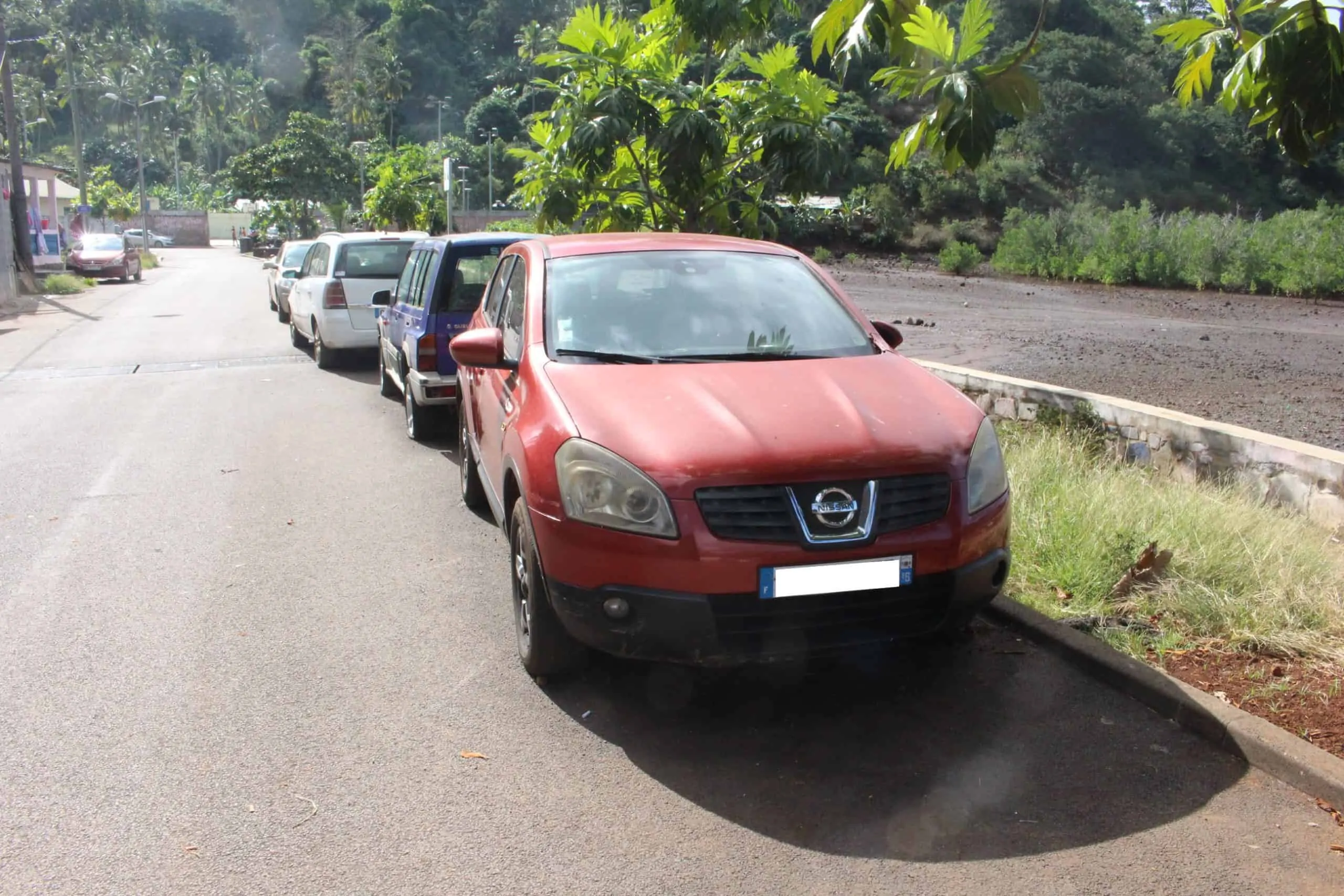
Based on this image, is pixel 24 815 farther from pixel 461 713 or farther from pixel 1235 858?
pixel 1235 858

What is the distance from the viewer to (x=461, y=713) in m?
4.32

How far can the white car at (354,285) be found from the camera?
13.7 meters

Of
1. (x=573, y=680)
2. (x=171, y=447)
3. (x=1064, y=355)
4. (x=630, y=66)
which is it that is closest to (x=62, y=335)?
(x=171, y=447)

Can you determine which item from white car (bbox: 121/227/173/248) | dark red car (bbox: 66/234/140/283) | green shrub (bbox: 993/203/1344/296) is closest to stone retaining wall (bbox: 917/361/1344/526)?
green shrub (bbox: 993/203/1344/296)

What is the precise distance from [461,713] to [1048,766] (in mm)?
2103

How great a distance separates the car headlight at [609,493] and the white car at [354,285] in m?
9.97

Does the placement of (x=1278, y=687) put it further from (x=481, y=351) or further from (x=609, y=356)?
(x=481, y=351)

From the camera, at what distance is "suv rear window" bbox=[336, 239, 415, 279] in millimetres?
13719

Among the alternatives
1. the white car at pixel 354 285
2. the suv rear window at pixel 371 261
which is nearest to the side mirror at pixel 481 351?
the white car at pixel 354 285

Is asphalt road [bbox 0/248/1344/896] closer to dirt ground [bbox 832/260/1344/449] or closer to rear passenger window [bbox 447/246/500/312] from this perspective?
rear passenger window [bbox 447/246/500/312]

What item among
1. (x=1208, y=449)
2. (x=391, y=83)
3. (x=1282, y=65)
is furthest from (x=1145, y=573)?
(x=391, y=83)

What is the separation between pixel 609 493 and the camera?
156 inches

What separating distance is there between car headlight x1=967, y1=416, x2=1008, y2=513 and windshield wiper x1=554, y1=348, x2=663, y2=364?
1349 mm

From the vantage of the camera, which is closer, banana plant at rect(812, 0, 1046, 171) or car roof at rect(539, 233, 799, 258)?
banana plant at rect(812, 0, 1046, 171)
